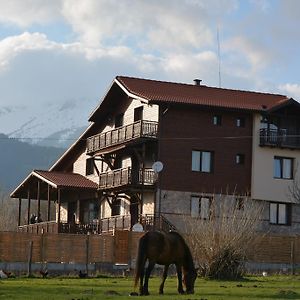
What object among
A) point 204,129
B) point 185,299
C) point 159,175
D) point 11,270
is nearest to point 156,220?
point 159,175

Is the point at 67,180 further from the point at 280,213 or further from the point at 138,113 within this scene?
the point at 280,213

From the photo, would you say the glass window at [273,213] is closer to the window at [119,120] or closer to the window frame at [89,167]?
the window at [119,120]

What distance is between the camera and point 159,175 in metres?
55.8

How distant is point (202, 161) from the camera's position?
57.5m

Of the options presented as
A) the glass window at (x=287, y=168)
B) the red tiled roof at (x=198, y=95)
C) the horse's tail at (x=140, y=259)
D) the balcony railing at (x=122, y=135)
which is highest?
the red tiled roof at (x=198, y=95)

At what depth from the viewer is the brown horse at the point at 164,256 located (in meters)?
26.2

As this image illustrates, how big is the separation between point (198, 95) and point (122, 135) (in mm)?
5424

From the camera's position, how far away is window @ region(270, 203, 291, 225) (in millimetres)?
58594

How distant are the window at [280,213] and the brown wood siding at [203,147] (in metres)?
2.37

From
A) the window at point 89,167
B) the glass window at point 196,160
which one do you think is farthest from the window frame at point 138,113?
the window at point 89,167

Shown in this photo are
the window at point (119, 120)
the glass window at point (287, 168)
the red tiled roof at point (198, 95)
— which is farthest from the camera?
the window at point (119, 120)

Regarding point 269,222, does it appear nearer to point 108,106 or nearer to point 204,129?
point 204,129

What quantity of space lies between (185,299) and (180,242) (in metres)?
3.89

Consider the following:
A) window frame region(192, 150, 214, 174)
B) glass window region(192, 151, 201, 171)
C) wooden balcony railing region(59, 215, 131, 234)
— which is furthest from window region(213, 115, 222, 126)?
wooden balcony railing region(59, 215, 131, 234)
